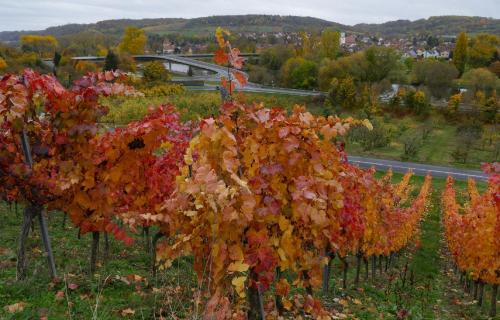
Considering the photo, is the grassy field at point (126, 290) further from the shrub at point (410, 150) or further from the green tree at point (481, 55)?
the green tree at point (481, 55)

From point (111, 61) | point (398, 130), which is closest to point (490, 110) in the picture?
point (398, 130)

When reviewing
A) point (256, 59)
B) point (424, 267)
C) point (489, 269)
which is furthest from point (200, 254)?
point (256, 59)

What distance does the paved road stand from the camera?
Result: 108 ft

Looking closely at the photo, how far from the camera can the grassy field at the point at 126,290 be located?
5318 millimetres

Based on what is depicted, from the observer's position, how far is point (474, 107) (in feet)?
169

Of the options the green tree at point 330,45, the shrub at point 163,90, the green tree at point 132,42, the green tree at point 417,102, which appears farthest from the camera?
the green tree at point 132,42

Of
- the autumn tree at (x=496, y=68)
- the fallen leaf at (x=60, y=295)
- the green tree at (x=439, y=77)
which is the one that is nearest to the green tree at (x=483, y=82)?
the green tree at (x=439, y=77)

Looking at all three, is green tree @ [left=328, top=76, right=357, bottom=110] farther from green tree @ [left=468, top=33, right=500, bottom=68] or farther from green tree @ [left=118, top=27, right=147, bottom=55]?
green tree @ [left=118, top=27, right=147, bottom=55]

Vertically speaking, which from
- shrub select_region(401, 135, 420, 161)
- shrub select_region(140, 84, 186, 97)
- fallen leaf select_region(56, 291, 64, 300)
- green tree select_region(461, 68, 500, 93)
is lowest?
shrub select_region(401, 135, 420, 161)

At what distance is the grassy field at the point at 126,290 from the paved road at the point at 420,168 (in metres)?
18.6

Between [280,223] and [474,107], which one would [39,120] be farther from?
[474,107]

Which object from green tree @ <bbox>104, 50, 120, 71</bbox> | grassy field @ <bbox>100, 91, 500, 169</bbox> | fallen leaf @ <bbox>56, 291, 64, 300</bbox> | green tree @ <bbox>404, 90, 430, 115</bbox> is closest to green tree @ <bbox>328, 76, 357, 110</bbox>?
grassy field @ <bbox>100, 91, 500, 169</bbox>

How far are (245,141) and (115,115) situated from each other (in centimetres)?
3828

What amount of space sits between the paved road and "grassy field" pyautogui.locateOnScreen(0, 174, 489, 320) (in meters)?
18.6
